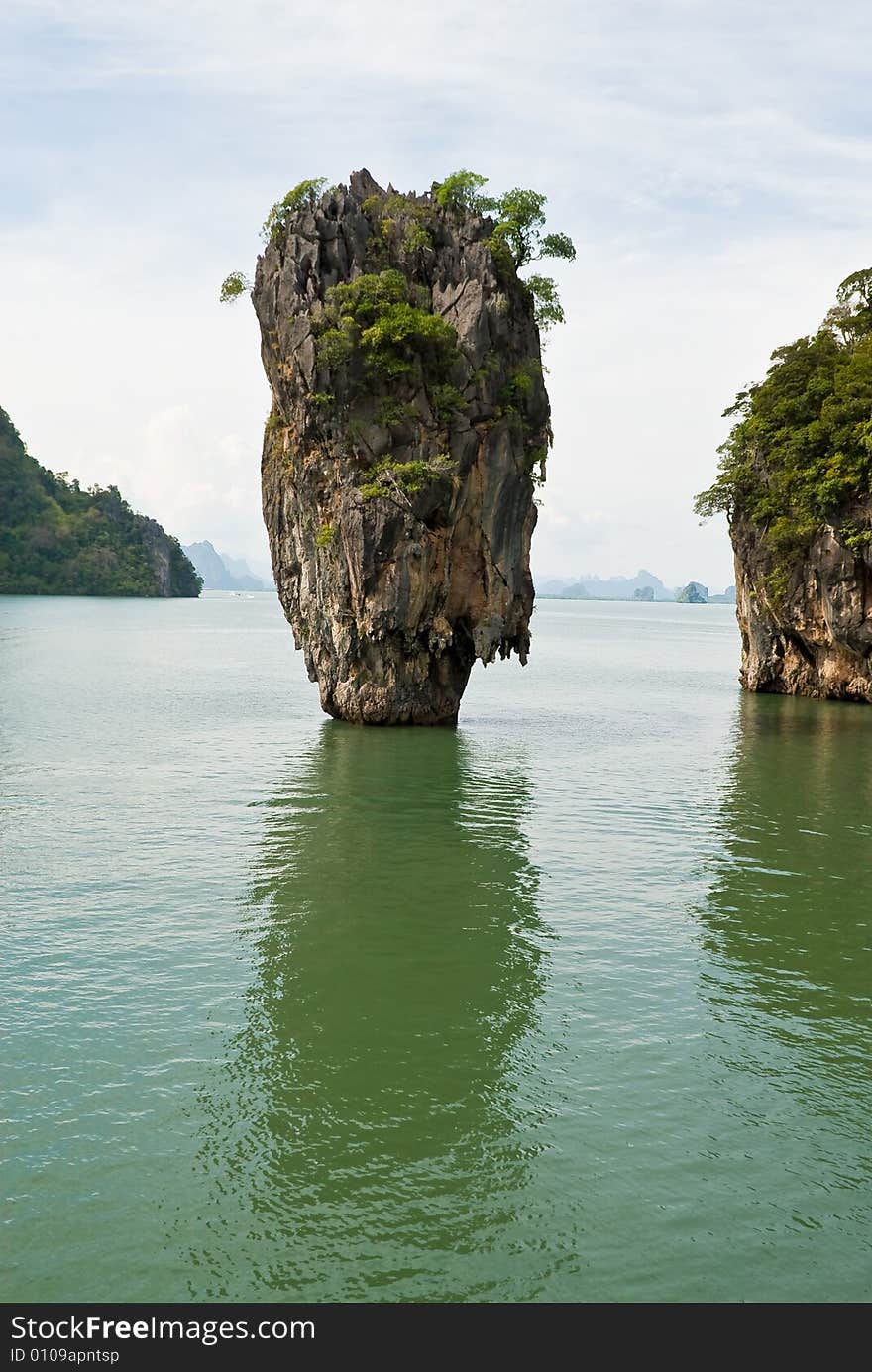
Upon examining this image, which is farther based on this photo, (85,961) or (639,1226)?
(85,961)

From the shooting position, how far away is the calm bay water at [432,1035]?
941 cm

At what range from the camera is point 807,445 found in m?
48.1

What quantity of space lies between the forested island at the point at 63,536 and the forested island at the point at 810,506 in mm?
130661

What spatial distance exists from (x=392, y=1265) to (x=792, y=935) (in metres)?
11.3

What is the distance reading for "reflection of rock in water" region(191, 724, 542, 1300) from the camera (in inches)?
370

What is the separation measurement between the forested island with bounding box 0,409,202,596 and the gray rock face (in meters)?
129

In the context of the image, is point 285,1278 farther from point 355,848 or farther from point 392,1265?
point 355,848

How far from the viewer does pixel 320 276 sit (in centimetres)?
3728

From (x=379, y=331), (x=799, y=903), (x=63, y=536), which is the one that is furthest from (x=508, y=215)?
(x=63, y=536)

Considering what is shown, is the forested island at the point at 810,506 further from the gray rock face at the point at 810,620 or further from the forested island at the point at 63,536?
the forested island at the point at 63,536

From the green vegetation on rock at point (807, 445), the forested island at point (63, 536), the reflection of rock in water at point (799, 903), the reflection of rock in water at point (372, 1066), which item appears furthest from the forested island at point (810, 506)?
the forested island at point (63, 536)

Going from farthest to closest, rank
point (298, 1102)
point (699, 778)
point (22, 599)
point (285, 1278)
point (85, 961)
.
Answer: point (22, 599) < point (699, 778) < point (85, 961) < point (298, 1102) < point (285, 1278)

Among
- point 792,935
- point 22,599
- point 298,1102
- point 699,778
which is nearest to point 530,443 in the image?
point 699,778

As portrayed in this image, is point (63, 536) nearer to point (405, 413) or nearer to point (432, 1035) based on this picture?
point (405, 413)
